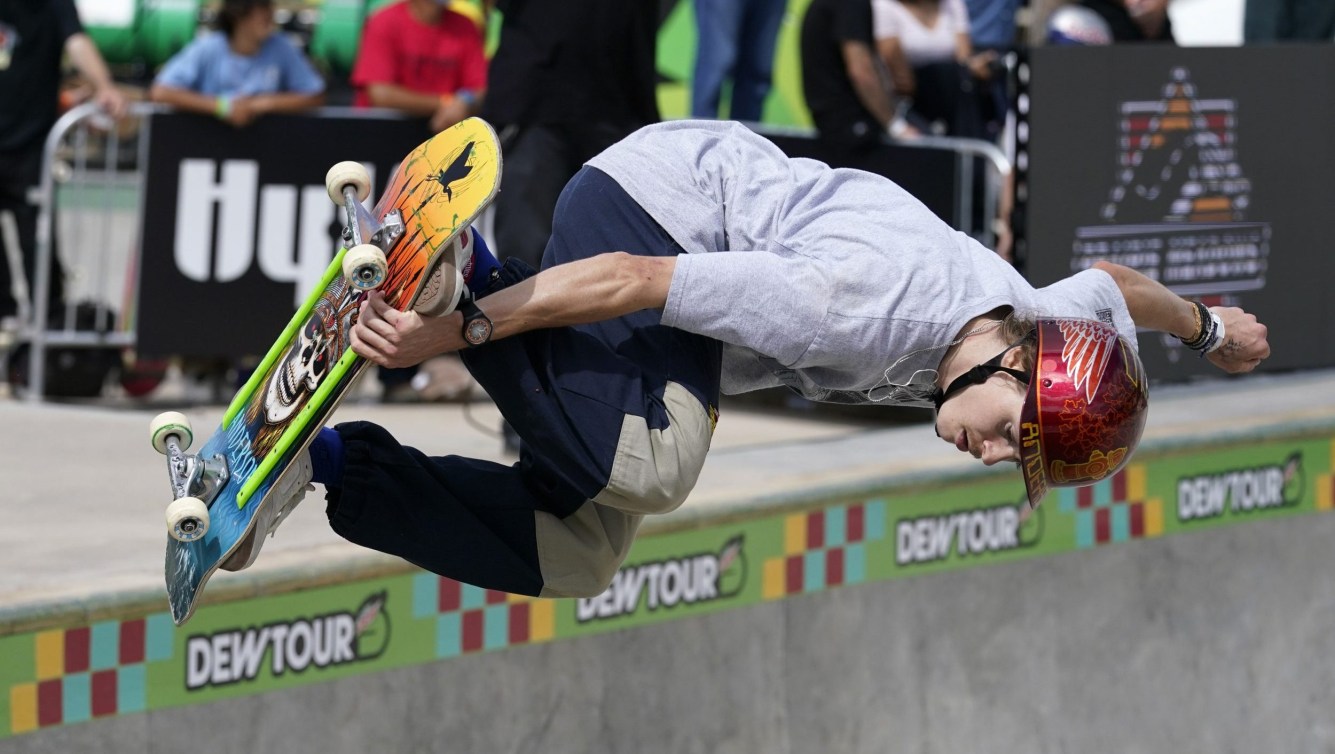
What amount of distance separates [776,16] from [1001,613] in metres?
3.28

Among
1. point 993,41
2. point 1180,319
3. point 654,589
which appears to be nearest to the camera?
point 1180,319

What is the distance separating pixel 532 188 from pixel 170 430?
2.55 metres

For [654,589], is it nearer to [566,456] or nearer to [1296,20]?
[566,456]

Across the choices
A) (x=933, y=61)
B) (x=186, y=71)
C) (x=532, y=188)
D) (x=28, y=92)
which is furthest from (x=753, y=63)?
(x=28, y=92)

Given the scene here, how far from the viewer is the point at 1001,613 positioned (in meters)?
6.17

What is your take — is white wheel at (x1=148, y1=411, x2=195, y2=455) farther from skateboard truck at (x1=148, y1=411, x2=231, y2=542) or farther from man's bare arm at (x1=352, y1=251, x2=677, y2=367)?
man's bare arm at (x1=352, y1=251, x2=677, y2=367)

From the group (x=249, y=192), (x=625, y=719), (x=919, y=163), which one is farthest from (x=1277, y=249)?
(x=249, y=192)

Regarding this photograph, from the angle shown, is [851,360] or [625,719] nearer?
[851,360]

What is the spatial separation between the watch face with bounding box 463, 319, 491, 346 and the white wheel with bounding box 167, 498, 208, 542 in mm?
660

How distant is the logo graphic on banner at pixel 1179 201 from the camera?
705 cm

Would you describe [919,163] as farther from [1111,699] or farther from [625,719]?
[625,719]

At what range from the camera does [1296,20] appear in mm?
8383

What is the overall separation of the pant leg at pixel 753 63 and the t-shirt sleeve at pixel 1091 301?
14.6ft

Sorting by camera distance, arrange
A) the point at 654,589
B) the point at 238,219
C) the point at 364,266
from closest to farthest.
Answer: the point at 364,266 → the point at 654,589 → the point at 238,219
